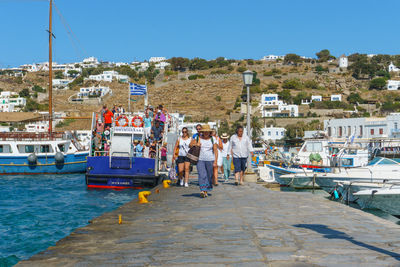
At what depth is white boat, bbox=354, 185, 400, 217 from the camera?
1293 centimetres

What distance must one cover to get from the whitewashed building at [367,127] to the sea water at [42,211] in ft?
116

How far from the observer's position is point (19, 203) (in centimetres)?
2014

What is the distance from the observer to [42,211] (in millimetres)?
17516

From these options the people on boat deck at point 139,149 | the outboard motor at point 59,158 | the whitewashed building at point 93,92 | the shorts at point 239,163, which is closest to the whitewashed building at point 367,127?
the outboard motor at point 59,158

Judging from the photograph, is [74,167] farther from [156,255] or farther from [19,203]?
[156,255]

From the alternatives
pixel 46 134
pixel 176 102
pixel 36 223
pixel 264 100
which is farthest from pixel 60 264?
pixel 176 102

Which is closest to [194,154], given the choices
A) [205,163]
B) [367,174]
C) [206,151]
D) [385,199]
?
[206,151]

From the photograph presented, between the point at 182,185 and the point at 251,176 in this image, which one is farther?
the point at 251,176

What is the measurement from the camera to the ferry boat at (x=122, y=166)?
21688 mm

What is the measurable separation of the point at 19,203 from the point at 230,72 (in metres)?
151

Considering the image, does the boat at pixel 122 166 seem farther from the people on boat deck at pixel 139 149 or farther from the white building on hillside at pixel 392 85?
the white building on hillside at pixel 392 85

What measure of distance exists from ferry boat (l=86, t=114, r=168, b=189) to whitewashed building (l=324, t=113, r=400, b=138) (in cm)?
3460

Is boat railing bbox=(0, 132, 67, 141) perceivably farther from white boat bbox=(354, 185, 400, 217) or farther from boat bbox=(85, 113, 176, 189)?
white boat bbox=(354, 185, 400, 217)

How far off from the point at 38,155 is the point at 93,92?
381 feet
